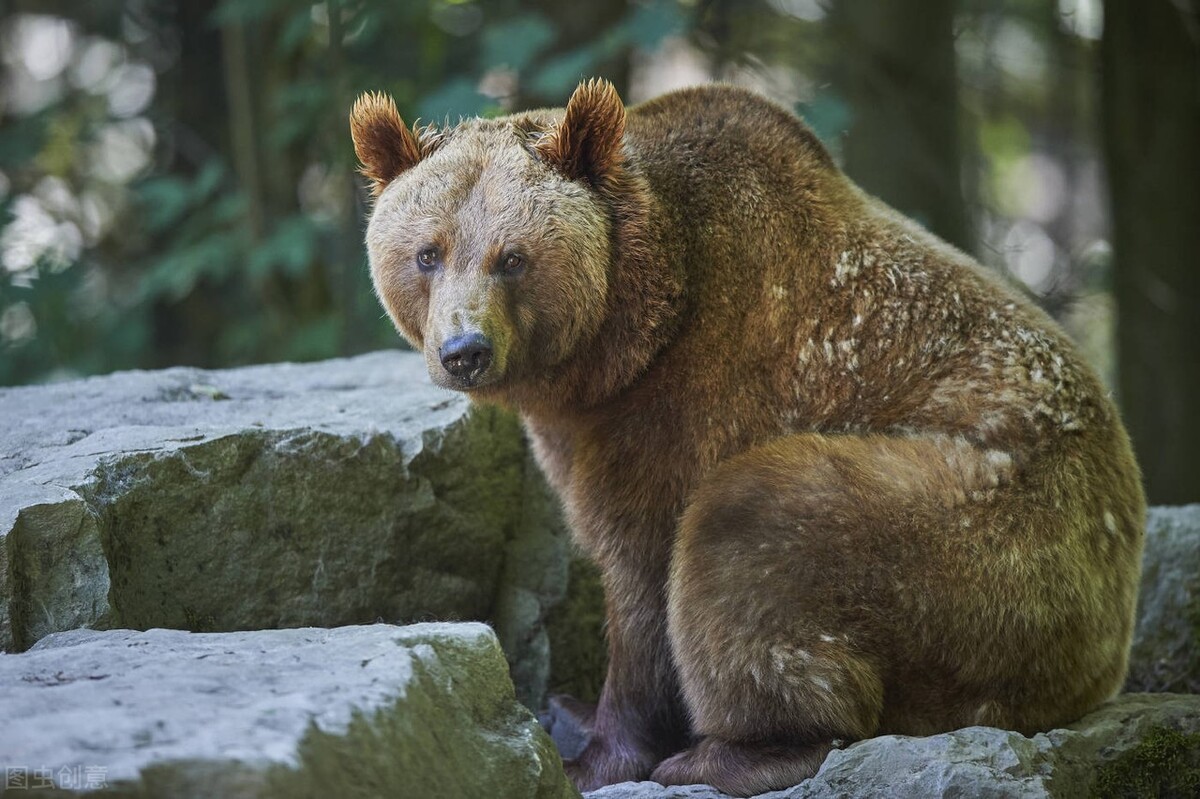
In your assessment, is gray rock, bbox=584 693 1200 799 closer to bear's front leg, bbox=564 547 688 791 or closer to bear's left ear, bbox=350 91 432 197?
bear's front leg, bbox=564 547 688 791

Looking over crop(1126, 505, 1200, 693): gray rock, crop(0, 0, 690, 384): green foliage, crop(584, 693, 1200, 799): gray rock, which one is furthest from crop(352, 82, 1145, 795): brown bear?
crop(0, 0, 690, 384): green foliage

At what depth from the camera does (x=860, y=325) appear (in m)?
4.68

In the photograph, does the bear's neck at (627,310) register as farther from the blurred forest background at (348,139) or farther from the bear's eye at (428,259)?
the blurred forest background at (348,139)

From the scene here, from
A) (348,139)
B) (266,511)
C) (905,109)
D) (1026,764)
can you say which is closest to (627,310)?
(266,511)

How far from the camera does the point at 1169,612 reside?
604 cm

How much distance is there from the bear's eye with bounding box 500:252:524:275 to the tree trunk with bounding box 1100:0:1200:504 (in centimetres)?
632

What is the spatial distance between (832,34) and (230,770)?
27.3 feet

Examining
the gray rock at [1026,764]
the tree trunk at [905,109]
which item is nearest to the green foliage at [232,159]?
the tree trunk at [905,109]

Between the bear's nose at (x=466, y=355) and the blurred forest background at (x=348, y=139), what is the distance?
385 centimetres

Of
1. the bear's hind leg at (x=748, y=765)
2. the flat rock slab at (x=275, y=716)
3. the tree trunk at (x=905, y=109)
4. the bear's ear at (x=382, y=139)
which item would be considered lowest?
the bear's hind leg at (x=748, y=765)

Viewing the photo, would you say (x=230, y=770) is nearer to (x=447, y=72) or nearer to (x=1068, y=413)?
(x=1068, y=413)

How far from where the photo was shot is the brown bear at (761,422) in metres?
4.20

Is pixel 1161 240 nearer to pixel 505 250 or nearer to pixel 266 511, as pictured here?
pixel 505 250

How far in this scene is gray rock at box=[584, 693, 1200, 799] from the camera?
12.4 feet
